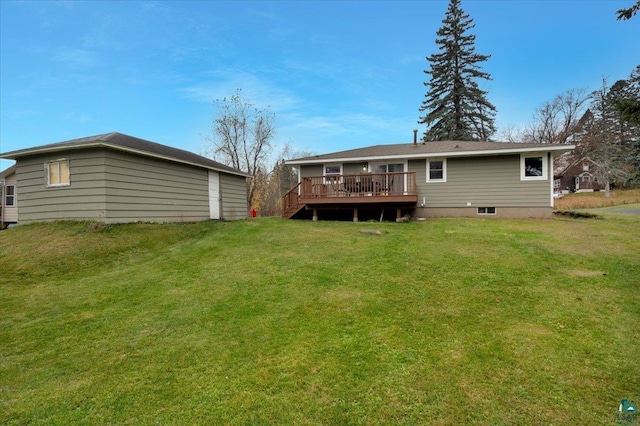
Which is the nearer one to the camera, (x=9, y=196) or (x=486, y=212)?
(x=486, y=212)

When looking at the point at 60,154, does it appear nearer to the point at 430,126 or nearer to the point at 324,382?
the point at 324,382

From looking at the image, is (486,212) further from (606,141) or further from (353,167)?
(606,141)

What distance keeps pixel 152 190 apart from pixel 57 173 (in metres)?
2.87

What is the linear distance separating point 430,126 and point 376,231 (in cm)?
2390

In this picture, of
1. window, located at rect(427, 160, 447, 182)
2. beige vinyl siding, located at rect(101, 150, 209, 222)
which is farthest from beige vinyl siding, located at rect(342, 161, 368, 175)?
beige vinyl siding, located at rect(101, 150, 209, 222)

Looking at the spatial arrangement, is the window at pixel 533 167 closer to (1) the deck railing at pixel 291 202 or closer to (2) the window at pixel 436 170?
(2) the window at pixel 436 170

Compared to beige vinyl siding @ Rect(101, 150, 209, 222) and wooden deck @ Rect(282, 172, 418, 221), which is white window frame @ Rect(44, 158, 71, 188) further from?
wooden deck @ Rect(282, 172, 418, 221)

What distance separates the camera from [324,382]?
122 inches

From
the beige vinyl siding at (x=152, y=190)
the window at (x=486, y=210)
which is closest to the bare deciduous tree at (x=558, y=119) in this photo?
the window at (x=486, y=210)

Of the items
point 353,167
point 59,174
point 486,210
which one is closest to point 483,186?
point 486,210

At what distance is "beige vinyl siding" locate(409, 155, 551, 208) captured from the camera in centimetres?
1317

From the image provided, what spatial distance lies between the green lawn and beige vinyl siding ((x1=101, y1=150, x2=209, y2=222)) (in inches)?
114

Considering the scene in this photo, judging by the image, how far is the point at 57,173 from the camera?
10.7 m

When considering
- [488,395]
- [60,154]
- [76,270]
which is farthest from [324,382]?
[60,154]
